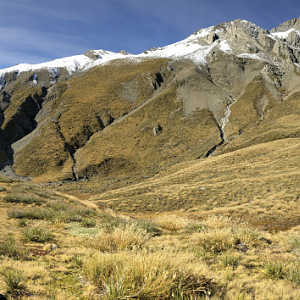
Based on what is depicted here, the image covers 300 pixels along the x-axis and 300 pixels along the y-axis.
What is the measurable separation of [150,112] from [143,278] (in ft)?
223

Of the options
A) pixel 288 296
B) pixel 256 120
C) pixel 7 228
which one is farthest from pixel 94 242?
pixel 256 120

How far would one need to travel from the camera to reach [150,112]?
2717 inches

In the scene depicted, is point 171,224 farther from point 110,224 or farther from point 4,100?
point 4,100

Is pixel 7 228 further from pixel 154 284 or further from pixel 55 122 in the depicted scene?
pixel 55 122

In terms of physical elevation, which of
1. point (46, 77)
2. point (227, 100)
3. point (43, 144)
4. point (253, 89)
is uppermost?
point (46, 77)

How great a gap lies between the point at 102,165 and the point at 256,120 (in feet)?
157

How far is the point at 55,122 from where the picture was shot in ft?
224

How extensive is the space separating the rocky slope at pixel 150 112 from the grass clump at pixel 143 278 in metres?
42.1

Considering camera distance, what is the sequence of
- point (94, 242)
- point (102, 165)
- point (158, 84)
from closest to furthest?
point (94, 242) → point (102, 165) → point (158, 84)

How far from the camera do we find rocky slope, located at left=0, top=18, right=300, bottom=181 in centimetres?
5184

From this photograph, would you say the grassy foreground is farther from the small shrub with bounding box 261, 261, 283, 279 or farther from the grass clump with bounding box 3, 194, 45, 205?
the grass clump with bounding box 3, 194, 45, 205

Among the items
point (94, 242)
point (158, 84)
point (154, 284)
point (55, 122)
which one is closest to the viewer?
point (154, 284)

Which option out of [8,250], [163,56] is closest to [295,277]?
[8,250]

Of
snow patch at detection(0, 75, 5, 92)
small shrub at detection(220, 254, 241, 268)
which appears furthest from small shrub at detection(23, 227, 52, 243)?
snow patch at detection(0, 75, 5, 92)
